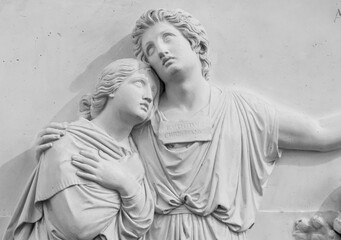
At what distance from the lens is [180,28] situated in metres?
4.31

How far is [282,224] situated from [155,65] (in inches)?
44.6

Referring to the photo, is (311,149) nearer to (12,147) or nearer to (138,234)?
(138,234)

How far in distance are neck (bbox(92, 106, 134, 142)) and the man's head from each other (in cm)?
39

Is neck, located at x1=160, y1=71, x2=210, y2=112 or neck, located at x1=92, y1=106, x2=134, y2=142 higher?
neck, located at x1=160, y1=71, x2=210, y2=112

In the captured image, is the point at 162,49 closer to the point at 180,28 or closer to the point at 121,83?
the point at 180,28

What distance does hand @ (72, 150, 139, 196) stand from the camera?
3947 mm

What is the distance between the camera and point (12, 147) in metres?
4.38

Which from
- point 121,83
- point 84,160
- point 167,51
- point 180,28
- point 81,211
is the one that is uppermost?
point 180,28

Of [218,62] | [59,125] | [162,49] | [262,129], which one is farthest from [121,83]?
[262,129]

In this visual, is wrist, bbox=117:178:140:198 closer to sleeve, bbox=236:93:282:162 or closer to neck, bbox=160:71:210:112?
neck, bbox=160:71:210:112

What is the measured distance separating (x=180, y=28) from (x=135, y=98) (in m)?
0.50

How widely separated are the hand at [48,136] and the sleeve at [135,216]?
48cm

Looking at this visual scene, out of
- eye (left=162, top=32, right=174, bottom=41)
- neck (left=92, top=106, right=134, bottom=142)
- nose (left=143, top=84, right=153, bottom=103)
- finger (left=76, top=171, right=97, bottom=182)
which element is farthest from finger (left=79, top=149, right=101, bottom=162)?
eye (left=162, top=32, right=174, bottom=41)

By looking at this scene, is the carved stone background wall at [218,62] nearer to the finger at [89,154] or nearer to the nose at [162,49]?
the nose at [162,49]
